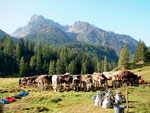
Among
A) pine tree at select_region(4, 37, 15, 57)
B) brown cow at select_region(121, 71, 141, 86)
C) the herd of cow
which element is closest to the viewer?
the herd of cow

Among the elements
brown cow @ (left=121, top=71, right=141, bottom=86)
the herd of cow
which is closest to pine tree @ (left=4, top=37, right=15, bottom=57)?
the herd of cow

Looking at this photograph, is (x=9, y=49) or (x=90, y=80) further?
(x=9, y=49)

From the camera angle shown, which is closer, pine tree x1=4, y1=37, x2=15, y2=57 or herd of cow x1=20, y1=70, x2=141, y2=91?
herd of cow x1=20, y1=70, x2=141, y2=91

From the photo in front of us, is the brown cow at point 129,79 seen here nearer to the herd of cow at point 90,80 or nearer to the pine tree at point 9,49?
the herd of cow at point 90,80

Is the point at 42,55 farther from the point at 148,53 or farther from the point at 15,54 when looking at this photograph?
the point at 148,53

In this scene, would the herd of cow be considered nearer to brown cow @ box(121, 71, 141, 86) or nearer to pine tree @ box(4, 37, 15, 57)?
brown cow @ box(121, 71, 141, 86)

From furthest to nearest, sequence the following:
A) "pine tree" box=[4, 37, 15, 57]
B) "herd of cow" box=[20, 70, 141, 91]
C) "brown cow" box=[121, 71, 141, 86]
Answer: "pine tree" box=[4, 37, 15, 57]
"brown cow" box=[121, 71, 141, 86]
"herd of cow" box=[20, 70, 141, 91]

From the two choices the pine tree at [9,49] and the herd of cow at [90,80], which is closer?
the herd of cow at [90,80]

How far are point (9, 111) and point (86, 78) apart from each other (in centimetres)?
1571

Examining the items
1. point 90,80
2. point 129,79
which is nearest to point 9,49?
point 90,80

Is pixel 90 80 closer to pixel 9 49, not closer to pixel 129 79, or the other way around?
pixel 129 79

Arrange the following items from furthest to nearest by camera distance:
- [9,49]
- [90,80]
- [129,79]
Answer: [9,49], [129,79], [90,80]

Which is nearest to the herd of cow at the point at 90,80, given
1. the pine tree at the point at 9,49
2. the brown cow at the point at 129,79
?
the brown cow at the point at 129,79

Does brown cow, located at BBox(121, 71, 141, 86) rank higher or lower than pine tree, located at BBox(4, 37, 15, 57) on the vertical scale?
lower
